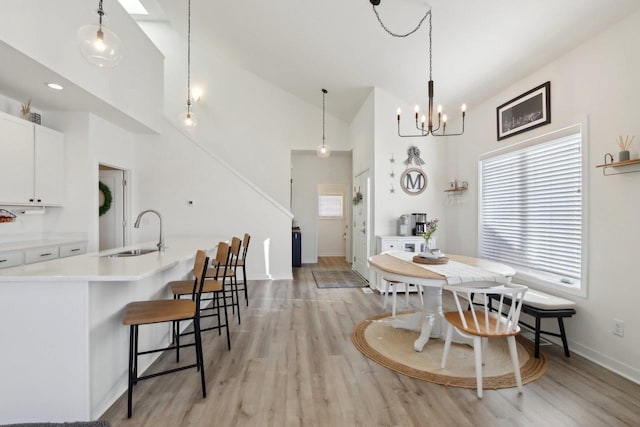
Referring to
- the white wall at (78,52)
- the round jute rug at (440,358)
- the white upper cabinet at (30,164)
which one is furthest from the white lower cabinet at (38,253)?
the round jute rug at (440,358)

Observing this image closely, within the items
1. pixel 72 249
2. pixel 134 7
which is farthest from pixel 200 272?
pixel 134 7

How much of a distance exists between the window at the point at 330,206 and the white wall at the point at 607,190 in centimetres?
615

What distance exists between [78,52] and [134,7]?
180 inches

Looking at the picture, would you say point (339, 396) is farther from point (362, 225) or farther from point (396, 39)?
point (362, 225)

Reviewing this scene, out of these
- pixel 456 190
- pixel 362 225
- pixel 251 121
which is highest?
pixel 251 121

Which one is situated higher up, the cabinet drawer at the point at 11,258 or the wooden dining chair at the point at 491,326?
the cabinet drawer at the point at 11,258

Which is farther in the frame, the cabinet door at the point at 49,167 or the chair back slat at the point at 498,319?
the cabinet door at the point at 49,167

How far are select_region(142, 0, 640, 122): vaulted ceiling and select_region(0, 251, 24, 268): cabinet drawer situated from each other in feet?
13.8

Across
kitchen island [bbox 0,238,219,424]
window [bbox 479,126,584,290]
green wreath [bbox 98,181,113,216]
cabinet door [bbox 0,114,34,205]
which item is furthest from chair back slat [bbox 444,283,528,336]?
green wreath [bbox 98,181,113,216]

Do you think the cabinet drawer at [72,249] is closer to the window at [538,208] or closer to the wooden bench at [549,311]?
the wooden bench at [549,311]

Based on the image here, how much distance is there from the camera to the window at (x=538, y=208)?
2.90m

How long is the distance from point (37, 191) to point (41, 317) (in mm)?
2795

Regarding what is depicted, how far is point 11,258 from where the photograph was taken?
303 cm

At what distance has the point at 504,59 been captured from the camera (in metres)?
3.32
